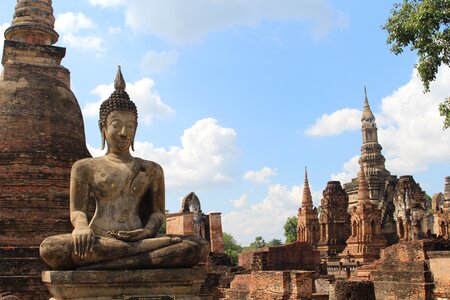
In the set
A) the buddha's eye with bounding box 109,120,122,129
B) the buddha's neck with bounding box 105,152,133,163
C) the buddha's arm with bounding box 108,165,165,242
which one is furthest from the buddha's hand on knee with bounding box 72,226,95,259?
the buddha's eye with bounding box 109,120,122,129

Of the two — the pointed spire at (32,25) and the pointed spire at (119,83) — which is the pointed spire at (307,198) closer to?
the pointed spire at (32,25)

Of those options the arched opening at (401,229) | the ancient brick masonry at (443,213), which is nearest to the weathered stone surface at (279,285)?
the ancient brick masonry at (443,213)

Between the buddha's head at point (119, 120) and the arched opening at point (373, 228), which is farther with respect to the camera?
the arched opening at point (373, 228)

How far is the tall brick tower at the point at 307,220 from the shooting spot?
40175 millimetres

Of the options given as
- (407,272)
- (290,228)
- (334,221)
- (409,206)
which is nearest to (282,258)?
(407,272)

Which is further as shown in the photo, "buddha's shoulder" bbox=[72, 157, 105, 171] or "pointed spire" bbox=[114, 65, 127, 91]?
"pointed spire" bbox=[114, 65, 127, 91]

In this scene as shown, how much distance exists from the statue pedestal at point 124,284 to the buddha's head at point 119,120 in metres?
1.29

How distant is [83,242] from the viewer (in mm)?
4590

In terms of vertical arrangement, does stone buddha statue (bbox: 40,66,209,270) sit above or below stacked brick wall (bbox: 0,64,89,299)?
below

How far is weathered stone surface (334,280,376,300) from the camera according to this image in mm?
10406

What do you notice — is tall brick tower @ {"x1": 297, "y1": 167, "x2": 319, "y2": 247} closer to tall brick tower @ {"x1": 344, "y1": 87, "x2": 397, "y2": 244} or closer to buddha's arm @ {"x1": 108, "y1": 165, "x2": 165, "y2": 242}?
tall brick tower @ {"x1": 344, "y1": 87, "x2": 397, "y2": 244}

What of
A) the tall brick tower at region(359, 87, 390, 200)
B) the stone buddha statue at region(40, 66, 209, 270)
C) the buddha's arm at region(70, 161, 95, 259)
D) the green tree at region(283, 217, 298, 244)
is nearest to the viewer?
the stone buddha statue at region(40, 66, 209, 270)

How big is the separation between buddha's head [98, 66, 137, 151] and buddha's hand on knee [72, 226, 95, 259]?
99 cm

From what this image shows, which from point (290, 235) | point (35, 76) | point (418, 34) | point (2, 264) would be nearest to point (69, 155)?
point (35, 76)
